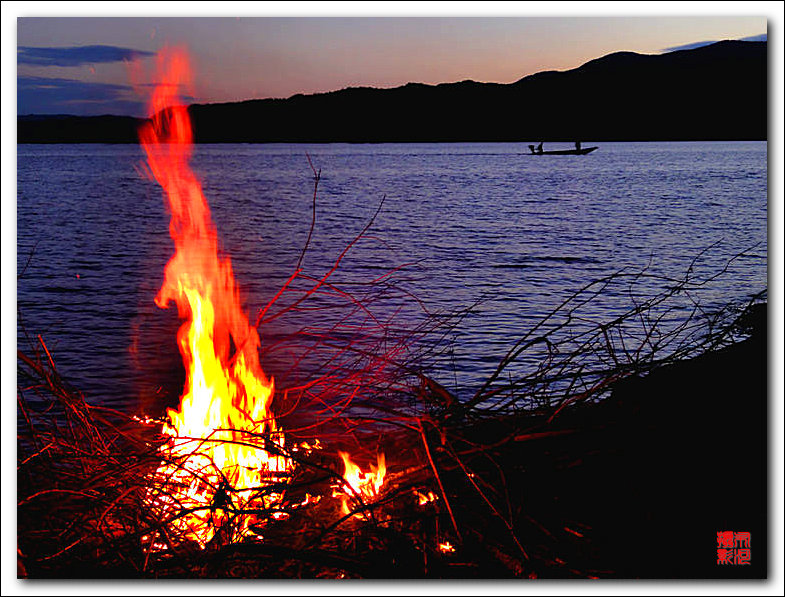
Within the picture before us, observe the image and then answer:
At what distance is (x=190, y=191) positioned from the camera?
3326 mm

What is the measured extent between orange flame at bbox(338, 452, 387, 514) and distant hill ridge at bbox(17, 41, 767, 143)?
1746 mm

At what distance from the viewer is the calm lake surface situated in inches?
152

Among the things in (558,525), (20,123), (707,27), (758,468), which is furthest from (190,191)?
(758,468)

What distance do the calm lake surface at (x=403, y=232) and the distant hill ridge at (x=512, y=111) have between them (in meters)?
0.18

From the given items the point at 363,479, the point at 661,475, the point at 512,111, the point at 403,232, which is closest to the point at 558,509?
the point at 661,475

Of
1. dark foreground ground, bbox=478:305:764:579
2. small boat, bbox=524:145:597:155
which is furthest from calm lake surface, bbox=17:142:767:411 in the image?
dark foreground ground, bbox=478:305:764:579

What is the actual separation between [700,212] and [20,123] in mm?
3157

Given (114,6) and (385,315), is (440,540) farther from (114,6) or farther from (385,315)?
(114,6)

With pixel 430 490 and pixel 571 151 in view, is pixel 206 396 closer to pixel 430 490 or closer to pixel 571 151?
pixel 430 490

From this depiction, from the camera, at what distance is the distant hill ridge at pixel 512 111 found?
3.75 m

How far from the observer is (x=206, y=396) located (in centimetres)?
301

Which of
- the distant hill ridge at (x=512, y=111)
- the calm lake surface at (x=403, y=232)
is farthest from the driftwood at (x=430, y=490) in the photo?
the distant hill ridge at (x=512, y=111)

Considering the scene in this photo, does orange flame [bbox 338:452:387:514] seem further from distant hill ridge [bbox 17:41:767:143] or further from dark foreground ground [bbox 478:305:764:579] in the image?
distant hill ridge [bbox 17:41:767:143]

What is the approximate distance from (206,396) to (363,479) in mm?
623
